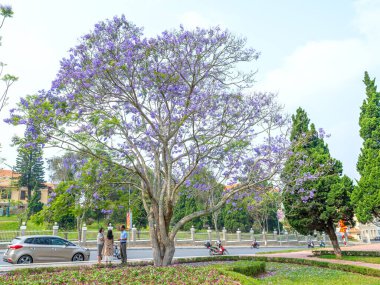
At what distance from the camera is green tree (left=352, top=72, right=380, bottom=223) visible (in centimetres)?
1877

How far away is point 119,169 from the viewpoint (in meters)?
Result: 15.7

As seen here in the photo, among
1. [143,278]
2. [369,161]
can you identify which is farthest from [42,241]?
[369,161]

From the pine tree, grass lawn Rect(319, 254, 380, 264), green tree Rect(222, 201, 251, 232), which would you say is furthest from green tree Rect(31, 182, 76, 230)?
the pine tree

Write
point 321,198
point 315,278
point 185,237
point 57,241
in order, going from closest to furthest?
1. point 315,278
2. point 57,241
3. point 321,198
4. point 185,237

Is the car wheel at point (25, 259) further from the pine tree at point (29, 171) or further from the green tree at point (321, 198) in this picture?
the pine tree at point (29, 171)

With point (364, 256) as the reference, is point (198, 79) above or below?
above

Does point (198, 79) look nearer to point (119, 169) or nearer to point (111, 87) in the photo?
point (111, 87)

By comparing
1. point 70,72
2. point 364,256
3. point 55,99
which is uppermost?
point 70,72

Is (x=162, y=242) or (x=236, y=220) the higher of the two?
(x=236, y=220)

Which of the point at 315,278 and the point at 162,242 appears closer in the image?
the point at 315,278

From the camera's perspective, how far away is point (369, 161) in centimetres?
1975

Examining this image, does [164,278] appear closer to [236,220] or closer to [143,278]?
[143,278]

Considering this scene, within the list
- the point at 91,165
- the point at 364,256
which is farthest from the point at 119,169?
the point at 364,256

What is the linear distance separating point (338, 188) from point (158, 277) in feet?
47.4
